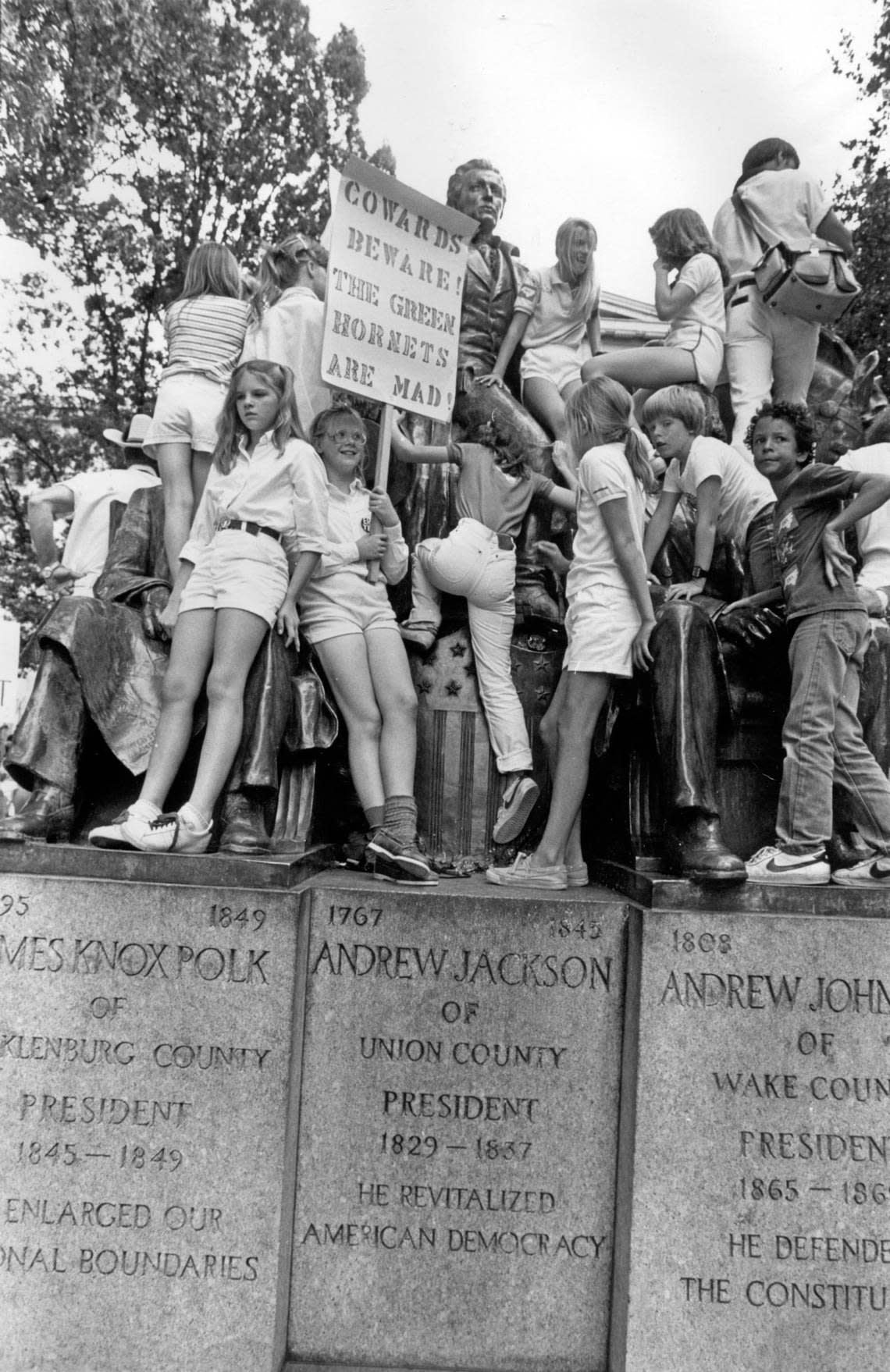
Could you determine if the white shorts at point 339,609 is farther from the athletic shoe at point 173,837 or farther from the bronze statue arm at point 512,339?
the bronze statue arm at point 512,339

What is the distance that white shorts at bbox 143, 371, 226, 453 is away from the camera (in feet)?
17.6

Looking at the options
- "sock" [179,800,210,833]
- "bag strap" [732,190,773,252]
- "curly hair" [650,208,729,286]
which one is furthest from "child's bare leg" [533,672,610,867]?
"bag strap" [732,190,773,252]

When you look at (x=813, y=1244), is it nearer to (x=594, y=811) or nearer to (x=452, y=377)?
(x=594, y=811)

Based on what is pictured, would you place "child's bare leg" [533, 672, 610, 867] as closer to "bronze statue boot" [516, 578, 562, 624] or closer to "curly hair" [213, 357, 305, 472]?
"bronze statue boot" [516, 578, 562, 624]

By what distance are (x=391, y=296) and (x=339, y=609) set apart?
155 cm

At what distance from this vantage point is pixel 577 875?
4.41 metres

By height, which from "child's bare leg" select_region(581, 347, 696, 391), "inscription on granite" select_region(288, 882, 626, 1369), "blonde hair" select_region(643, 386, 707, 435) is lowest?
"inscription on granite" select_region(288, 882, 626, 1369)

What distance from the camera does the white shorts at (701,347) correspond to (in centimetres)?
654

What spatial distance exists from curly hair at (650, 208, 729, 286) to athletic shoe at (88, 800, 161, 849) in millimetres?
4726

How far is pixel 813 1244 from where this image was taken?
3670mm

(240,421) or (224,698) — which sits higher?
(240,421)

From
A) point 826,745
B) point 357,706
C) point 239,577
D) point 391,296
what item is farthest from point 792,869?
point 391,296

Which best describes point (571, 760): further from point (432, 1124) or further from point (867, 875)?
point (432, 1124)

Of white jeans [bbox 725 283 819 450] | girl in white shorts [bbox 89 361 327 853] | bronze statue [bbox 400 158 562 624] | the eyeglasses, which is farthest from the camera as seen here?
white jeans [bbox 725 283 819 450]
